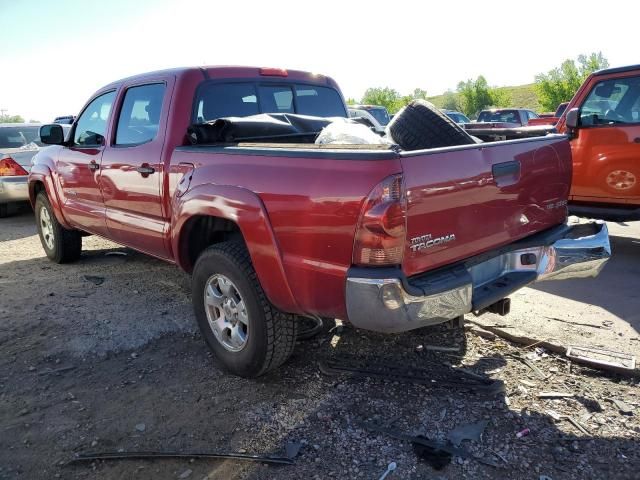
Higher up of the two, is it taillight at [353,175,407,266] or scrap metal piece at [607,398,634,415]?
taillight at [353,175,407,266]

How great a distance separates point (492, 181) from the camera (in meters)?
2.95

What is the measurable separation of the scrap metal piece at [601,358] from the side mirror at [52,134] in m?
4.93

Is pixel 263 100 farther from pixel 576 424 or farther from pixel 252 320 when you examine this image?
pixel 576 424

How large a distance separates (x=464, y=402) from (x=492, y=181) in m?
1.26

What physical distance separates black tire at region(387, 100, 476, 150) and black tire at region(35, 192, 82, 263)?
4.40 meters

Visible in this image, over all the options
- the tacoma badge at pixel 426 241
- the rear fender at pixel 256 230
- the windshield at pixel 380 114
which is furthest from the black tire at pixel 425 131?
the windshield at pixel 380 114

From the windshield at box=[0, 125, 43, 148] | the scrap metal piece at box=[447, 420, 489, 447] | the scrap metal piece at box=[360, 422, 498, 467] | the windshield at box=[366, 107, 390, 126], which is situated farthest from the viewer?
the windshield at box=[366, 107, 390, 126]

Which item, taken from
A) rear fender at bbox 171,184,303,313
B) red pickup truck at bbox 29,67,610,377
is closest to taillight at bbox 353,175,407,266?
red pickup truck at bbox 29,67,610,377

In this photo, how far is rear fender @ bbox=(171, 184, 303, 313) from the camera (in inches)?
113

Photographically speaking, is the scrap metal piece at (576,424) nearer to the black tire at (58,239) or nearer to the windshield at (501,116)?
the black tire at (58,239)

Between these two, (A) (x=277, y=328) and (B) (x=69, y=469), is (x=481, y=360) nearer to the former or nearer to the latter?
(A) (x=277, y=328)

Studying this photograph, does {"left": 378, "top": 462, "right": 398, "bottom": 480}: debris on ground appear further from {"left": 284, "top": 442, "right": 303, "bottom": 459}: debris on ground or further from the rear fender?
the rear fender

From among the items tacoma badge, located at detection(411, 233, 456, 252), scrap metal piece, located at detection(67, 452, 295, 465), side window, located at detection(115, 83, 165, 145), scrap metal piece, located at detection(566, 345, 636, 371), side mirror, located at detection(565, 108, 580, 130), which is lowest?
scrap metal piece, located at detection(67, 452, 295, 465)

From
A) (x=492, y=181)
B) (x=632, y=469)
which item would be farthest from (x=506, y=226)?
(x=632, y=469)
